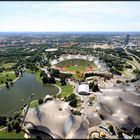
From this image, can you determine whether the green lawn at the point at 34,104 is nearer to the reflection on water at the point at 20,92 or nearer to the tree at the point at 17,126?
the reflection on water at the point at 20,92

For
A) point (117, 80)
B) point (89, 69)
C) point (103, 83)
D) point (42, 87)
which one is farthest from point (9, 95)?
point (89, 69)

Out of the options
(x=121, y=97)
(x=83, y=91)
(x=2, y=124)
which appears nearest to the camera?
(x=2, y=124)

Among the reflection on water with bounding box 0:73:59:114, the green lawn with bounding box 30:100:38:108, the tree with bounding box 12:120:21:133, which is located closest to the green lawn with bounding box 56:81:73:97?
the reflection on water with bounding box 0:73:59:114

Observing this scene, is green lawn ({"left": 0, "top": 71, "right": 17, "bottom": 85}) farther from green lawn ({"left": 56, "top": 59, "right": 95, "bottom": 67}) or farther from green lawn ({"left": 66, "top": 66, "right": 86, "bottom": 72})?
green lawn ({"left": 56, "top": 59, "right": 95, "bottom": 67})

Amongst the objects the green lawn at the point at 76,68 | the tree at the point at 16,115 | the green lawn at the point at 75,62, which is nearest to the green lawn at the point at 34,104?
the tree at the point at 16,115

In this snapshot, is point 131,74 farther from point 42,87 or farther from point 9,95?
point 9,95

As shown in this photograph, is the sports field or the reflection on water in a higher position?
the reflection on water
